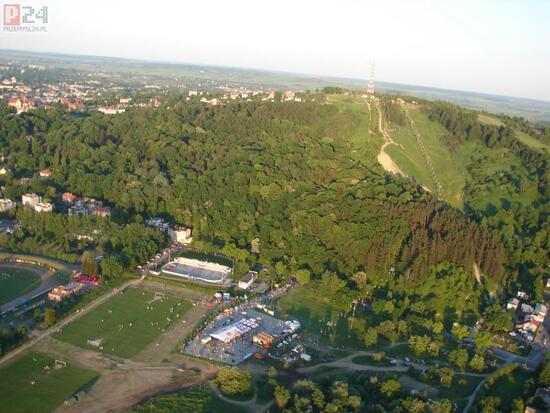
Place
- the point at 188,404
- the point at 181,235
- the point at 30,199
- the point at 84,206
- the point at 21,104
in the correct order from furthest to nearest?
the point at 21,104
the point at 30,199
the point at 84,206
the point at 181,235
the point at 188,404

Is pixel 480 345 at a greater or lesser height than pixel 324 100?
lesser

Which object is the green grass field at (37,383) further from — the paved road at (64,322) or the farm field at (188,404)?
the farm field at (188,404)

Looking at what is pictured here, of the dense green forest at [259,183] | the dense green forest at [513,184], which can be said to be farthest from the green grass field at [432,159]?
the dense green forest at [259,183]

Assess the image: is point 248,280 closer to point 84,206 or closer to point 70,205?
point 84,206

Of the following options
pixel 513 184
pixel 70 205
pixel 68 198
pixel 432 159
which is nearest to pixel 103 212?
pixel 70 205

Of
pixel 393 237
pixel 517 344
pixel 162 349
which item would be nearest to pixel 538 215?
pixel 393 237

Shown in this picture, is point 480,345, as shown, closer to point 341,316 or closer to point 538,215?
point 341,316

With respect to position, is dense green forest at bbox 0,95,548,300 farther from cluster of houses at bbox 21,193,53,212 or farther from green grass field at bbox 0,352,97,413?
green grass field at bbox 0,352,97,413
